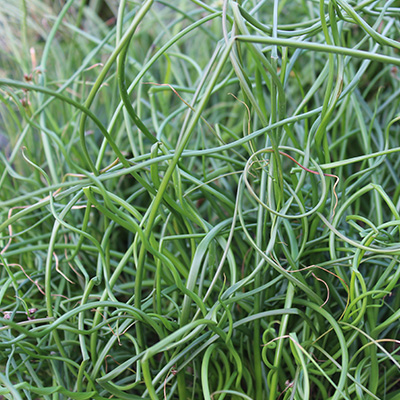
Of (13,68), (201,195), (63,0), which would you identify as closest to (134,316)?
(201,195)

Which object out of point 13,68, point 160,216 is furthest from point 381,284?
point 13,68

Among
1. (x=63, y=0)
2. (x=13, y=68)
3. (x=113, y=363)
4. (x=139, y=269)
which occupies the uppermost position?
(x=63, y=0)

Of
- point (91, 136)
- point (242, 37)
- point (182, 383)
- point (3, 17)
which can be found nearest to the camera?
point (242, 37)

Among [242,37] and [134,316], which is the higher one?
[242,37]

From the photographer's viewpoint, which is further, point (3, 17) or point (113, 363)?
point (3, 17)

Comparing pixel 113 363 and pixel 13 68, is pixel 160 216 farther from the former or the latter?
pixel 13 68

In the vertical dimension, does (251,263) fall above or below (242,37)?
below

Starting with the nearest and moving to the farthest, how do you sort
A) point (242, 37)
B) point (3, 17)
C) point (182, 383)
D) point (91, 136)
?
point (242, 37)
point (182, 383)
point (91, 136)
point (3, 17)

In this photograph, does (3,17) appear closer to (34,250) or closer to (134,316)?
(34,250)

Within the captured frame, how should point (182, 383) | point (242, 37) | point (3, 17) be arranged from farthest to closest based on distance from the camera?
1. point (3, 17)
2. point (182, 383)
3. point (242, 37)
